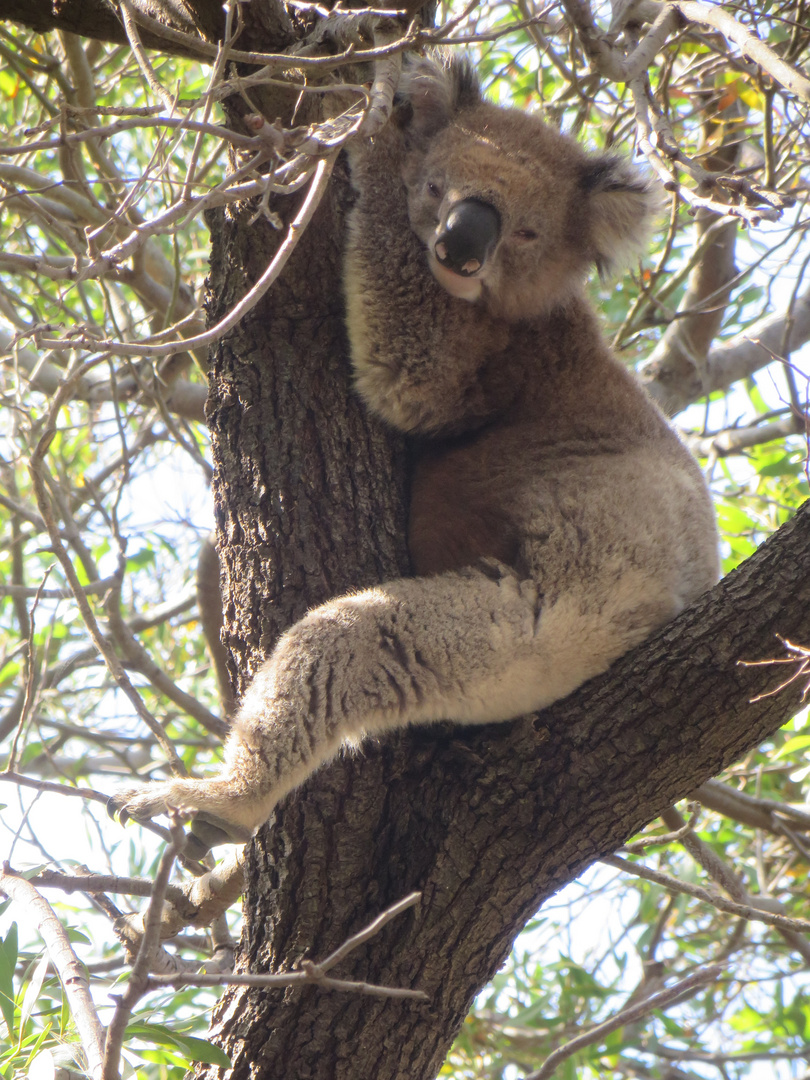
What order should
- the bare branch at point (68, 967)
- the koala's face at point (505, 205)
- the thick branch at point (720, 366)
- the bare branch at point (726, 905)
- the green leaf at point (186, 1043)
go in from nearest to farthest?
the bare branch at point (68, 967)
the green leaf at point (186, 1043)
the bare branch at point (726, 905)
the koala's face at point (505, 205)
the thick branch at point (720, 366)

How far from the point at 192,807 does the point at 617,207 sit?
202cm

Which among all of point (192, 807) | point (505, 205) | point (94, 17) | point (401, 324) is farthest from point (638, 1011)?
point (94, 17)

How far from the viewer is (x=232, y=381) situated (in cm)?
240

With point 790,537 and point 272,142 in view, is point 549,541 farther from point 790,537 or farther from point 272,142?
point 272,142

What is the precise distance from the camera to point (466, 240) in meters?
2.47

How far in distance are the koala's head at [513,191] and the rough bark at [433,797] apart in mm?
640

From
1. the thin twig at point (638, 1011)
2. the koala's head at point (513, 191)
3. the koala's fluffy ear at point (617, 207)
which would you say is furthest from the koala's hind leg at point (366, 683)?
the koala's fluffy ear at point (617, 207)

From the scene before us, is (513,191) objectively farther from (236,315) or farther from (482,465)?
(236,315)

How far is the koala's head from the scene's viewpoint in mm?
2713

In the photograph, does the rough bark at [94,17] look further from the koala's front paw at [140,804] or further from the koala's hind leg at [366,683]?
the koala's front paw at [140,804]

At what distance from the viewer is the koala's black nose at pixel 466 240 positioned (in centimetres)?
246

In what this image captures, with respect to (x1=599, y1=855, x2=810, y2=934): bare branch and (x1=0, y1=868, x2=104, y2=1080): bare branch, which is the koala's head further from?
(x1=0, y1=868, x2=104, y2=1080): bare branch

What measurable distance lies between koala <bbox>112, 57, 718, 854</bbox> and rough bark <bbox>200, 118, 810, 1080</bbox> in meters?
0.11

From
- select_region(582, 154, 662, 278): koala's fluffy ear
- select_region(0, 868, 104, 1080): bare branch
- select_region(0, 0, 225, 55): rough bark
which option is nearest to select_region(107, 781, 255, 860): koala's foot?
select_region(0, 868, 104, 1080): bare branch
